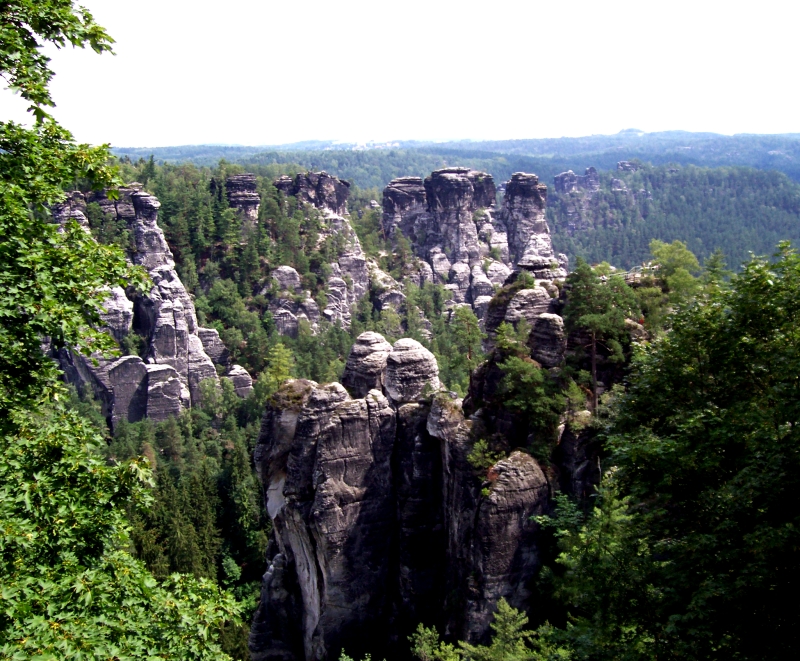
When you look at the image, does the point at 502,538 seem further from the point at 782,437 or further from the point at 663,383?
the point at 782,437

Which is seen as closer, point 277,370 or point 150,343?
point 277,370

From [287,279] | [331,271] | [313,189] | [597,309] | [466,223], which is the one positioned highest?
[313,189]

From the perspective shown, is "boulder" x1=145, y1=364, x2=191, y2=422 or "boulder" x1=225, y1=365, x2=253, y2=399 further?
"boulder" x1=225, y1=365, x2=253, y2=399

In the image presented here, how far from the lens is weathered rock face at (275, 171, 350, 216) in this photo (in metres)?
97.9

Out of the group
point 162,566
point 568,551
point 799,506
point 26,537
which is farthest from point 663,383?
point 162,566

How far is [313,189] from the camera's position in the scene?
324 ft

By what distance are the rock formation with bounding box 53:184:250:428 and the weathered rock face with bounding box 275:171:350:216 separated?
28157 mm

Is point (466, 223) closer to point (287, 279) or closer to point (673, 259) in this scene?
point (287, 279)

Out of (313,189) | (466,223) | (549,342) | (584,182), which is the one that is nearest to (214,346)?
(313,189)

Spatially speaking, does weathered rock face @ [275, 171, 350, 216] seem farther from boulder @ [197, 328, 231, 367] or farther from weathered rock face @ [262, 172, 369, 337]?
boulder @ [197, 328, 231, 367]

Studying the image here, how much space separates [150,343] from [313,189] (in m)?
40.9

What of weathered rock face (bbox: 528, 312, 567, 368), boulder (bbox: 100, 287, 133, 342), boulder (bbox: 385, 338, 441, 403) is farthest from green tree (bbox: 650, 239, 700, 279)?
boulder (bbox: 100, 287, 133, 342)

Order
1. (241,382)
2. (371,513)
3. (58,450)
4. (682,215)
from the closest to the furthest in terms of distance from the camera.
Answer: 1. (58,450)
2. (371,513)
3. (241,382)
4. (682,215)

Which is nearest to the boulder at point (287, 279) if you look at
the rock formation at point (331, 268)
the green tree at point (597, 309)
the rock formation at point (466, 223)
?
the rock formation at point (331, 268)
